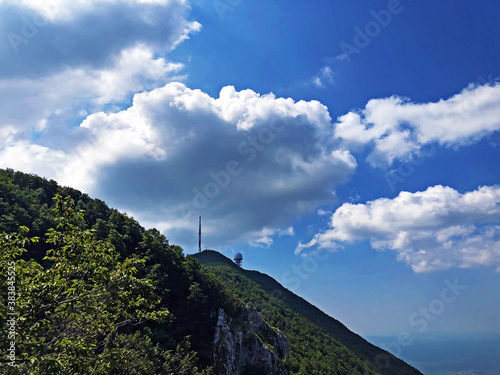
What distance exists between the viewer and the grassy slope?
393 feet

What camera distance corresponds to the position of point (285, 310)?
443 feet

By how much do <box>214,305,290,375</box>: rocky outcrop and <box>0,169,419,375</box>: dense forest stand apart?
1403 mm

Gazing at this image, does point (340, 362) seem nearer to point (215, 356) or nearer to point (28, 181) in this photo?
point (215, 356)

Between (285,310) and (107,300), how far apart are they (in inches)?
5270

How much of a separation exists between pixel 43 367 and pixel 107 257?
3709mm

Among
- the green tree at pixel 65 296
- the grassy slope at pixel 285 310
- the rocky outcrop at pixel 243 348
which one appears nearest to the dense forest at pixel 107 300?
the green tree at pixel 65 296

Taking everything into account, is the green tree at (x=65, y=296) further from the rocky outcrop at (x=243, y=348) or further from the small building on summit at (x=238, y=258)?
the small building on summit at (x=238, y=258)

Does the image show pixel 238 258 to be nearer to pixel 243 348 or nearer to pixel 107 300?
pixel 243 348

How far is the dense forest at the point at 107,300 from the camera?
1006cm

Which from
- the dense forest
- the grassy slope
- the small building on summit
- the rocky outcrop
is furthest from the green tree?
the small building on summit

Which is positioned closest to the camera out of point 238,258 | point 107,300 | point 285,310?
point 107,300

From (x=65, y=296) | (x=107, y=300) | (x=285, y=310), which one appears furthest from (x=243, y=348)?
(x=285, y=310)

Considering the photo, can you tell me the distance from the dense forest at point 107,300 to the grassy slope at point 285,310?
102 cm

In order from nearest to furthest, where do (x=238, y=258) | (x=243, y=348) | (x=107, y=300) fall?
(x=107, y=300), (x=243, y=348), (x=238, y=258)
